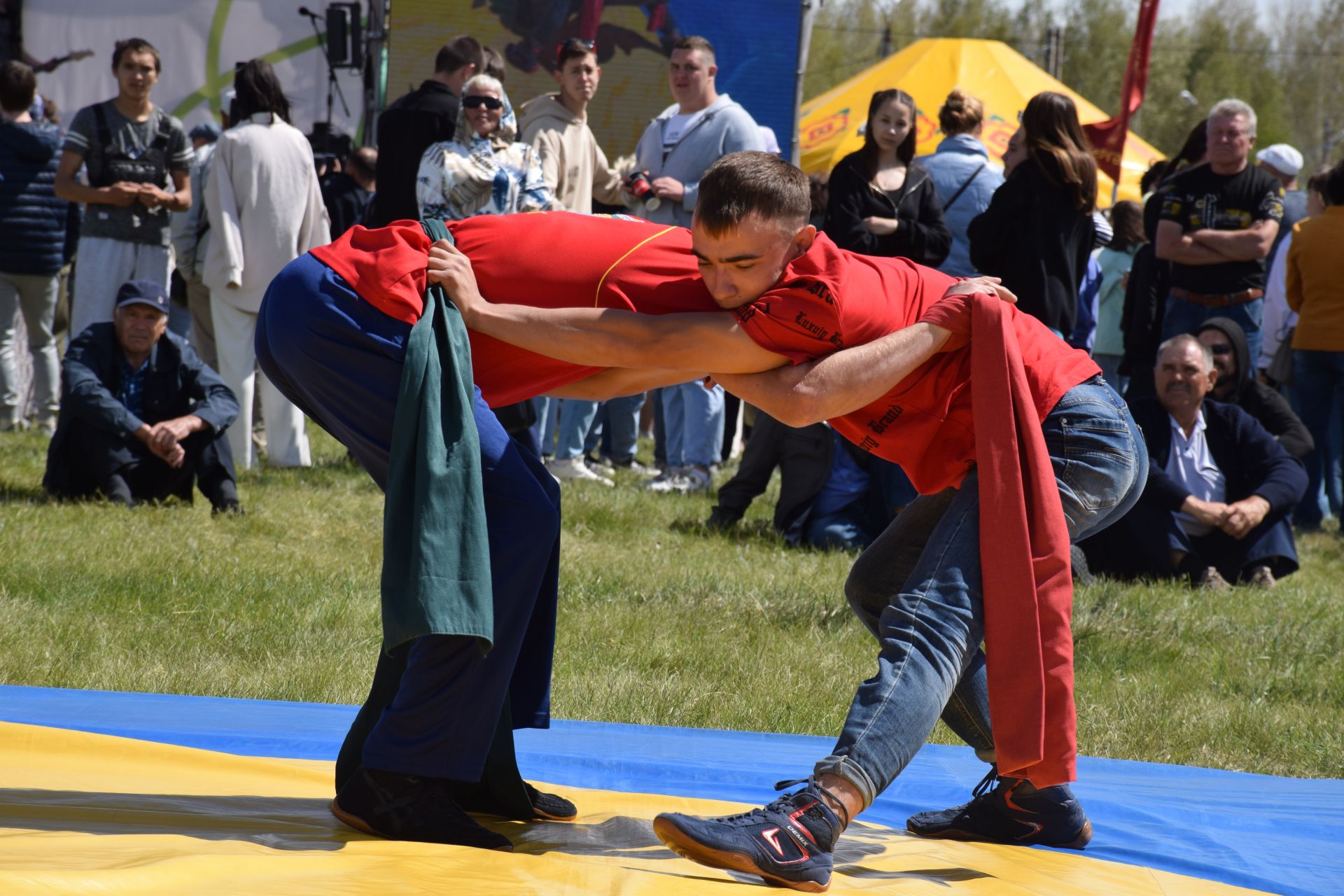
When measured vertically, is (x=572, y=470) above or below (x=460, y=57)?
below

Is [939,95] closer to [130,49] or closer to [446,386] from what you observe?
[130,49]

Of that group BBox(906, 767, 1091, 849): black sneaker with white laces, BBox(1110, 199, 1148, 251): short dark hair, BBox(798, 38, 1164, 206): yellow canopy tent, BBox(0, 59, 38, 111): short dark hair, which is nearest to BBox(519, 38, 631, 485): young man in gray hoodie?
BBox(0, 59, 38, 111): short dark hair

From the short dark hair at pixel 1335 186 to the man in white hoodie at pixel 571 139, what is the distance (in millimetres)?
3958

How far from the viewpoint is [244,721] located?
3543mm

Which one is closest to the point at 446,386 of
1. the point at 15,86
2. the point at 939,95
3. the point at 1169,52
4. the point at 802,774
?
the point at 802,774

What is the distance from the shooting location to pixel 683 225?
7199mm

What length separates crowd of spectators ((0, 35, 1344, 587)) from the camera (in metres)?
6.08

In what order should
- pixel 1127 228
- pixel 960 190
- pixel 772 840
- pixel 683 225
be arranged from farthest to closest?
pixel 1127 228, pixel 683 225, pixel 960 190, pixel 772 840

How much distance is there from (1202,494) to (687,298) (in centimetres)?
425

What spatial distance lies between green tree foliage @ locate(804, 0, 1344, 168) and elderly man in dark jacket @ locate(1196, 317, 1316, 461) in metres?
39.3

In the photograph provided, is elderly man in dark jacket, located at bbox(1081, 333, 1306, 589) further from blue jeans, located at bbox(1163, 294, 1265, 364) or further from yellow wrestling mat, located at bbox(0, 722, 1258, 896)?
yellow wrestling mat, located at bbox(0, 722, 1258, 896)

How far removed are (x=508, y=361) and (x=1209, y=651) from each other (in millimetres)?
3192

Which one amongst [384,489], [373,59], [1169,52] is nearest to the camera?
[384,489]

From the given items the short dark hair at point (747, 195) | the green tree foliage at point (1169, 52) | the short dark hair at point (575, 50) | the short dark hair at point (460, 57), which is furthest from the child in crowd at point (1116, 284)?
the green tree foliage at point (1169, 52)
